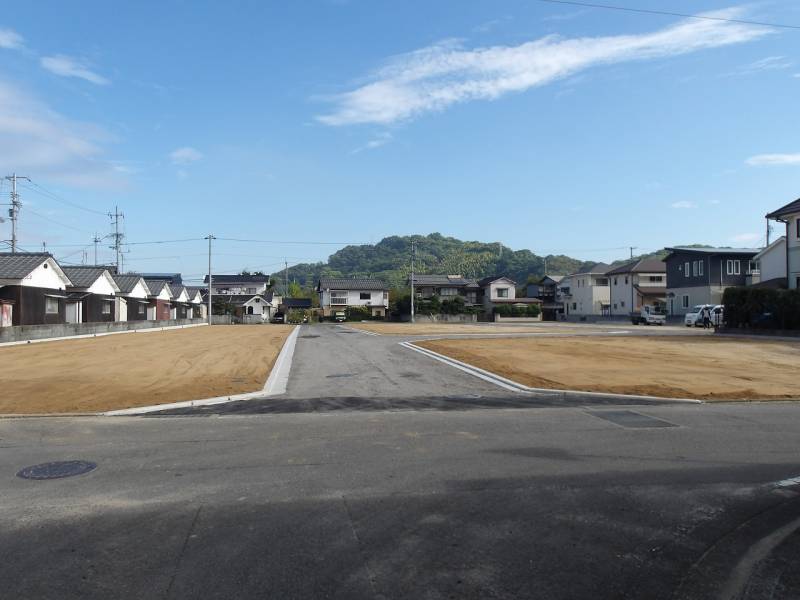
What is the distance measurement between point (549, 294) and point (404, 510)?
92594mm

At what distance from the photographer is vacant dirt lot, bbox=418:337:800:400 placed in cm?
1316

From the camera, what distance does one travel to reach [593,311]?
7756 centimetres

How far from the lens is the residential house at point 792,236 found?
3569 centimetres

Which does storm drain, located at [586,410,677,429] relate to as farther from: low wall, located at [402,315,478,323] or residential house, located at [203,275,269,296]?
residential house, located at [203,275,269,296]

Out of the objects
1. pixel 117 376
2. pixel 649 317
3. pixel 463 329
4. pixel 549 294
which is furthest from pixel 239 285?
pixel 117 376

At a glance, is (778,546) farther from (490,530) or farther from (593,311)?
(593,311)

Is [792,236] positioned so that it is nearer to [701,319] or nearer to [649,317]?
[701,319]

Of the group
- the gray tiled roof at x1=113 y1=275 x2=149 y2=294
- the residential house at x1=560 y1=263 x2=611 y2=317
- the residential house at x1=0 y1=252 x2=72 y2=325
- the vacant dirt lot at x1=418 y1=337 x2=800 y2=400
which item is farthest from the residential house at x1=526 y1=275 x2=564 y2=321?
the residential house at x1=0 y1=252 x2=72 y2=325

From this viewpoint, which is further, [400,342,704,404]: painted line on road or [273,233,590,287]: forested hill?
[273,233,590,287]: forested hill

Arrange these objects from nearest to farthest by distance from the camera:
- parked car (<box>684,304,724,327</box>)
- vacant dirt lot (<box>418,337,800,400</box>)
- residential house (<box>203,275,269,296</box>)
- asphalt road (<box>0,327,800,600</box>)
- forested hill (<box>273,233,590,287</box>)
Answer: asphalt road (<box>0,327,800,600</box>) < vacant dirt lot (<box>418,337,800,400</box>) < parked car (<box>684,304,724,327</box>) < residential house (<box>203,275,269,296</box>) < forested hill (<box>273,233,590,287</box>)

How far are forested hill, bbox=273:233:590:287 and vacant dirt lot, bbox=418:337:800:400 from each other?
318ft

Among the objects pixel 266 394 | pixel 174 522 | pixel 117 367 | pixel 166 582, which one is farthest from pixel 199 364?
pixel 166 582

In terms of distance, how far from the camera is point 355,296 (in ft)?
295

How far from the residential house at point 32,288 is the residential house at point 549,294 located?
6860cm
